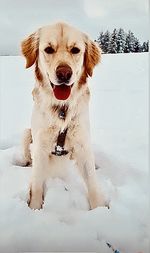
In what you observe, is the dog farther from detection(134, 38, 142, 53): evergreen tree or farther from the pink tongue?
detection(134, 38, 142, 53): evergreen tree

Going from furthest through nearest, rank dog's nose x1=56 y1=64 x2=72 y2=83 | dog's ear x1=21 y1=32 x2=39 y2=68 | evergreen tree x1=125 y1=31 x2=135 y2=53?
evergreen tree x1=125 y1=31 x2=135 y2=53
dog's ear x1=21 y1=32 x2=39 y2=68
dog's nose x1=56 y1=64 x2=72 y2=83

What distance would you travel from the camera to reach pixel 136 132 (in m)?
1.67

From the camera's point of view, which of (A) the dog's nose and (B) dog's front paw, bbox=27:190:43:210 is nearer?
(A) the dog's nose

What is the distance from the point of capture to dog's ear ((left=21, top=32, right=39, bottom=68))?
1.55m

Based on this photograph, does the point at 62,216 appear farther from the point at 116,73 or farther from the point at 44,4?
the point at 44,4

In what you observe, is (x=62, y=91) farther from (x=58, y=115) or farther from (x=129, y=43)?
(x=129, y=43)

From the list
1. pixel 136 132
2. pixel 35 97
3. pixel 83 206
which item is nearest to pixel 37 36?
pixel 35 97

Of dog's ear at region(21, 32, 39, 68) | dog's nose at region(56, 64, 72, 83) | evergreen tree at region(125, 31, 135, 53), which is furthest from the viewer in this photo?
evergreen tree at region(125, 31, 135, 53)

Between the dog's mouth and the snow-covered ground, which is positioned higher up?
the dog's mouth

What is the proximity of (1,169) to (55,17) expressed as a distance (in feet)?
2.04

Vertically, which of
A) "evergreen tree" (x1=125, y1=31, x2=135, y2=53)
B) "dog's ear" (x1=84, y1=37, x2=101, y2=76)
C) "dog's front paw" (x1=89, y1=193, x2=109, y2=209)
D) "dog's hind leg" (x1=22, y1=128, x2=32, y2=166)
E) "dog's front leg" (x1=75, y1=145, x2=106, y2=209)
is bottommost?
"dog's front paw" (x1=89, y1=193, x2=109, y2=209)

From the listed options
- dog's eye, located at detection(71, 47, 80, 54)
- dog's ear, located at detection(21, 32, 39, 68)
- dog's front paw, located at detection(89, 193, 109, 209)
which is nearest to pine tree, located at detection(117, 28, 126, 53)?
dog's eye, located at detection(71, 47, 80, 54)

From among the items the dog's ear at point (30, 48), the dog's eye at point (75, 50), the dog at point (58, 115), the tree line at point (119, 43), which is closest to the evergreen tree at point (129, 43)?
the tree line at point (119, 43)

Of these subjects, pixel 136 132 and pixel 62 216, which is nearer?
pixel 62 216
